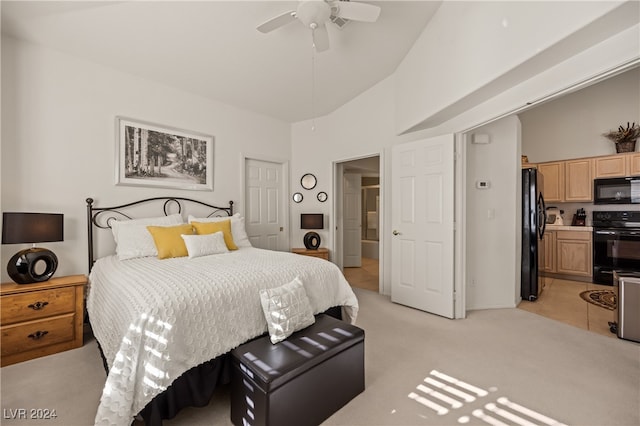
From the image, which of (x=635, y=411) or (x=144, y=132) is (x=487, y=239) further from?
(x=144, y=132)

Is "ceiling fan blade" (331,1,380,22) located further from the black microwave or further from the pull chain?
the black microwave

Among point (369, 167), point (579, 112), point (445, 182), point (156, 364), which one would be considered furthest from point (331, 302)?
point (579, 112)

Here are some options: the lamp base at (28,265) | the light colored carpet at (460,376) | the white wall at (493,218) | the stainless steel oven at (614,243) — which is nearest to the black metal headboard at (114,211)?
the lamp base at (28,265)

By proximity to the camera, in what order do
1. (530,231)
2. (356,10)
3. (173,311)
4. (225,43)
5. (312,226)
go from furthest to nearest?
(312,226)
(530,231)
(225,43)
(356,10)
(173,311)

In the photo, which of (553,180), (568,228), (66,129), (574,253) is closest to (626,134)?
(553,180)

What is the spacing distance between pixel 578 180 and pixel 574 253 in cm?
127

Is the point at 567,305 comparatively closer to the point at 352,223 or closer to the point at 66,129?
the point at 352,223

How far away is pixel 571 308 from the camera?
145 inches

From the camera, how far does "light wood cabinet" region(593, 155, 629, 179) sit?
14.8 ft

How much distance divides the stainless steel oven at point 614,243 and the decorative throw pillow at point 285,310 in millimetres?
5181

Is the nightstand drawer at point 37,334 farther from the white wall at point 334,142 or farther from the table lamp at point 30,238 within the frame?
the white wall at point 334,142

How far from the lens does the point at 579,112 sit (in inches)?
201

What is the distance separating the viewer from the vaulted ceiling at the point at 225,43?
8.37 ft

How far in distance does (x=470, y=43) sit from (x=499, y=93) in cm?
53
